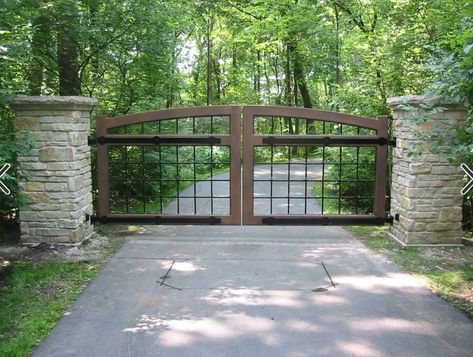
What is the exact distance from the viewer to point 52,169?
5184 mm

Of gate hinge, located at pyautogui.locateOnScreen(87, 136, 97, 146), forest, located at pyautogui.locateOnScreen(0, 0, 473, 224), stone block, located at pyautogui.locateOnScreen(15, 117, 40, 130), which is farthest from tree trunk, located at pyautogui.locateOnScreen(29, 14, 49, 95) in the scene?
gate hinge, located at pyautogui.locateOnScreen(87, 136, 97, 146)

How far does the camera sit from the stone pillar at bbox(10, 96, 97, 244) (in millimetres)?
5117

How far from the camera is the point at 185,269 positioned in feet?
15.0

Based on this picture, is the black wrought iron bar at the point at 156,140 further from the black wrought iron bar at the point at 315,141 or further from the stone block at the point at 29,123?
the stone block at the point at 29,123

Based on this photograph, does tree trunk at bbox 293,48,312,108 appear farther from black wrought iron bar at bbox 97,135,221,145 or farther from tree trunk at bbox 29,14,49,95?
black wrought iron bar at bbox 97,135,221,145

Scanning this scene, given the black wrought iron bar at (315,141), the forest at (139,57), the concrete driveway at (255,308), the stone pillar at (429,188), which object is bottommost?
the concrete driveway at (255,308)

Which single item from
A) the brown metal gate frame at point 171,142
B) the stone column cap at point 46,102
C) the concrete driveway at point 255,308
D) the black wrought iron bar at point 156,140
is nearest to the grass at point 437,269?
the concrete driveway at point 255,308

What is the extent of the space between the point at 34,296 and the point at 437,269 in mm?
3845

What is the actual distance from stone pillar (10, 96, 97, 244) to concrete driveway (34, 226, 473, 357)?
0.81m

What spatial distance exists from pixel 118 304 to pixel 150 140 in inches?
97.1

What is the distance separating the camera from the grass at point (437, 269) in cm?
392

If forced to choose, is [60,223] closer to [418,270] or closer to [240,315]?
[240,315]

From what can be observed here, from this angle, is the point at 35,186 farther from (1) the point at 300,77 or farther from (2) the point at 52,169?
(1) the point at 300,77

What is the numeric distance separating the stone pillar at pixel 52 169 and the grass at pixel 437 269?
3.59 metres
